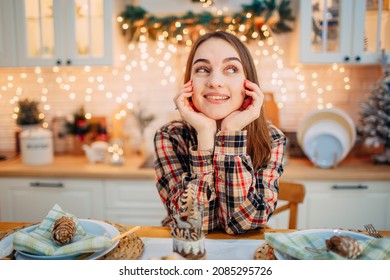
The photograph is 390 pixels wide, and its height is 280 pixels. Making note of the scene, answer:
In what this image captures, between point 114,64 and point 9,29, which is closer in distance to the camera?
point 9,29

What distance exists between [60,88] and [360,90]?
4.39 ft

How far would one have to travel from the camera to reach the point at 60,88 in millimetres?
1804

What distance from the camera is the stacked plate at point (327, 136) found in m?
1.52

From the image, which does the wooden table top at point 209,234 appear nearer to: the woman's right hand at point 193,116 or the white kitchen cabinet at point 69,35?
the woman's right hand at point 193,116

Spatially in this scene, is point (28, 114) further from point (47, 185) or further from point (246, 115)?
point (246, 115)

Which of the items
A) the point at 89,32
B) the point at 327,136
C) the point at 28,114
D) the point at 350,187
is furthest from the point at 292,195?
the point at 28,114

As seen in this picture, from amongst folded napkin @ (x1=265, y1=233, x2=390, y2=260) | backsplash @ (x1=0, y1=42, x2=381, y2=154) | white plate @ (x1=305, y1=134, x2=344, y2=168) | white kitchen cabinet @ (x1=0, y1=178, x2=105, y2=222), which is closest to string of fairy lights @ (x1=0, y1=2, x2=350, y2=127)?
backsplash @ (x1=0, y1=42, x2=381, y2=154)

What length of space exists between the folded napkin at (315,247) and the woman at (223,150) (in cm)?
16

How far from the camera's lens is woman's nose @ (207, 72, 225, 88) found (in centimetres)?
85

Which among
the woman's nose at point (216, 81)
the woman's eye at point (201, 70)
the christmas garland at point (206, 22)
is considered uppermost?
the christmas garland at point (206, 22)

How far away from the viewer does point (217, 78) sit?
849 mm

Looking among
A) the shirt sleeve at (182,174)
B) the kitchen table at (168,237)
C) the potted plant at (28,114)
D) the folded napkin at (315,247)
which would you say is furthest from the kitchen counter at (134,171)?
the folded napkin at (315,247)
